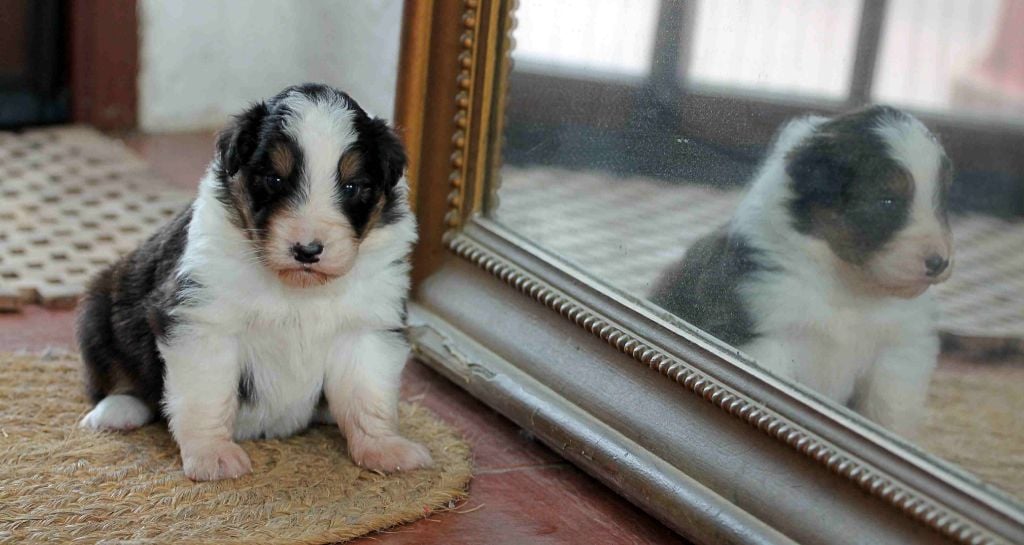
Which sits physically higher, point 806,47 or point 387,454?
point 806,47

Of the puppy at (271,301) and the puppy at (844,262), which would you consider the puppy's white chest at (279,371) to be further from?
the puppy at (844,262)

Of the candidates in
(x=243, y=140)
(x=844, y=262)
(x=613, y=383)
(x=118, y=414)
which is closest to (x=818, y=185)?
(x=844, y=262)

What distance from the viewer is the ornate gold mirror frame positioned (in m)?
2.18

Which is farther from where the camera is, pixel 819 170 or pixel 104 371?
pixel 104 371

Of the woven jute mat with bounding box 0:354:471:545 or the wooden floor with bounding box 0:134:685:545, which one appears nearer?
the woven jute mat with bounding box 0:354:471:545

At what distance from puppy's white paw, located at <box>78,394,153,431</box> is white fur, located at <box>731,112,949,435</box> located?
45.6 inches

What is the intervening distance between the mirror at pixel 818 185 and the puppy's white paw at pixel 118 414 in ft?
2.90

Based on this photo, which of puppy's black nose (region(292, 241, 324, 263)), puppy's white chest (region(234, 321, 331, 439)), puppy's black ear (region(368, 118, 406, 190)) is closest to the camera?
puppy's black nose (region(292, 241, 324, 263))

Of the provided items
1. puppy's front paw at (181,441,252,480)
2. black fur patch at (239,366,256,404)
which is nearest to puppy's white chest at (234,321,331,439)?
black fur patch at (239,366,256,404)

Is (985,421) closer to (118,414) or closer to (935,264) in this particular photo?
(935,264)

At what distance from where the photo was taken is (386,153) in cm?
244

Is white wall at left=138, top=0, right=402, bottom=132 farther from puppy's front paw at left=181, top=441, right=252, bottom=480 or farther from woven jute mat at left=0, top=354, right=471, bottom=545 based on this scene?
puppy's front paw at left=181, top=441, right=252, bottom=480

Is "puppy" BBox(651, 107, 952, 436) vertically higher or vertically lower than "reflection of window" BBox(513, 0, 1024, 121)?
lower

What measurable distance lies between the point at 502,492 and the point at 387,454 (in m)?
0.23
